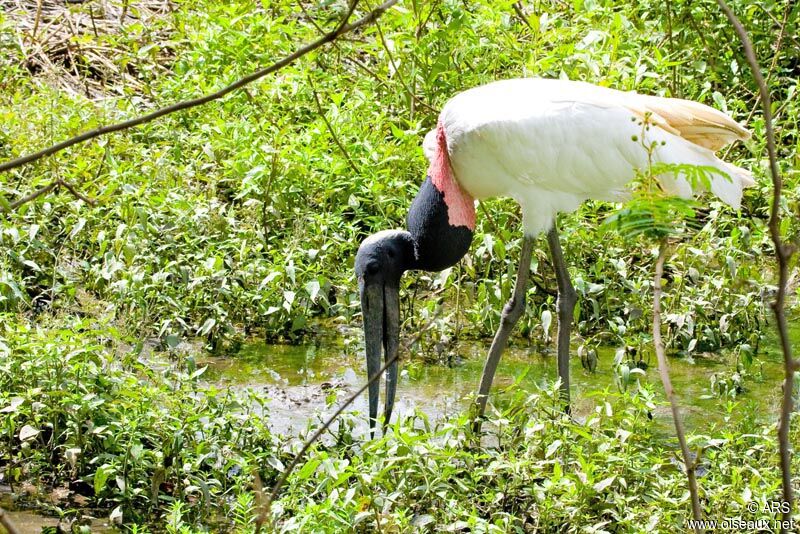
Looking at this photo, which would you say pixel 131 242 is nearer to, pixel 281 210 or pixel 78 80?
pixel 281 210

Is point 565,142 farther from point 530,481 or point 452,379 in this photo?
point 530,481

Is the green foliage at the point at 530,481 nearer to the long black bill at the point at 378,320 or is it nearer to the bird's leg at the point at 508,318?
the bird's leg at the point at 508,318

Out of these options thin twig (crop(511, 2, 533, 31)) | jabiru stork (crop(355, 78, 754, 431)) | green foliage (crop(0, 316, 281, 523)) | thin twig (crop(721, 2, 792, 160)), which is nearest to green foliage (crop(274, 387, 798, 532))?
green foliage (crop(0, 316, 281, 523))

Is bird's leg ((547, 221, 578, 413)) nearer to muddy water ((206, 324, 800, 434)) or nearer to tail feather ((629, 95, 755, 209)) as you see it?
muddy water ((206, 324, 800, 434))

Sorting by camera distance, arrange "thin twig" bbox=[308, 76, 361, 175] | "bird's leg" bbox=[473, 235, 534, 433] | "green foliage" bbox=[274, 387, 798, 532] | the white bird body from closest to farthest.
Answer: "green foliage" bbox=[274, 387, 798, 532] → the white bird body → "bird's leg" bbox=[473, 235, 534, 433] → "thin twig" bbox=[308, 76, 361, 175]

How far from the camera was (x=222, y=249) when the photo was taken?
6305mm

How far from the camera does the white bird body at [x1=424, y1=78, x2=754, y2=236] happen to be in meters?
4.96

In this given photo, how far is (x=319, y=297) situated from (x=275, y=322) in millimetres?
242

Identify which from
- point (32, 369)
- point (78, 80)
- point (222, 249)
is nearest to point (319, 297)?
point (222, 249)

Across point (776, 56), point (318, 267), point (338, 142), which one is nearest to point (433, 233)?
point (318, 267)

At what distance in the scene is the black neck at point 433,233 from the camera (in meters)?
5.21

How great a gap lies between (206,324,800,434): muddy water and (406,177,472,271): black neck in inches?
22.3

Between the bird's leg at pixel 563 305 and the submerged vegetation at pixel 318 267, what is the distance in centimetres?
25

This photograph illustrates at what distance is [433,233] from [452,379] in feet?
2.59
